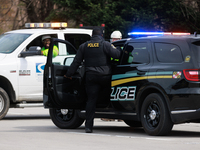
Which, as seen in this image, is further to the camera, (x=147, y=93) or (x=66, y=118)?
(x=66, y=118)

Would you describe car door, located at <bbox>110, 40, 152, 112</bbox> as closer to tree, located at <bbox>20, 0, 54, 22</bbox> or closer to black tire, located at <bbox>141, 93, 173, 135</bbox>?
black tire, located at <bbox>141, 93, 173, 135</bbox>

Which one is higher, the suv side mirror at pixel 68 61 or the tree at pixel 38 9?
the tree at pixel 38 9

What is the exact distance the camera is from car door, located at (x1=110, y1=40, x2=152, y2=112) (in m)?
8.63

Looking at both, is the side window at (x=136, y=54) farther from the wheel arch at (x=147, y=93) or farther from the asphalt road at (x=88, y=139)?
the asphalt road at (x=88, y=139)

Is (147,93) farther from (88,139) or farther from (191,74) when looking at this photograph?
(88,139)

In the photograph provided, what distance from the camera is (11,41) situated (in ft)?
40.4

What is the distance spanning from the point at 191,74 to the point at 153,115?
1.02m

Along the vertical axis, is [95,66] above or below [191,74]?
above

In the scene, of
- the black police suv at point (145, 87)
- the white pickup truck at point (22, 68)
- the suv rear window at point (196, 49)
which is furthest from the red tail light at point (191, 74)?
the white pickup truck at point (22, 68)

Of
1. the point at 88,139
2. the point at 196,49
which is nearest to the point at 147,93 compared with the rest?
the point at 196,49

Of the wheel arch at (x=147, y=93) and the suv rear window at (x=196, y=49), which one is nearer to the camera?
A: the suv rear window at (x=196, y=49)

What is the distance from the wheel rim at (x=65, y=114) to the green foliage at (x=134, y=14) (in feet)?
43.7

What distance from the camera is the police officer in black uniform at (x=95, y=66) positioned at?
354 inches

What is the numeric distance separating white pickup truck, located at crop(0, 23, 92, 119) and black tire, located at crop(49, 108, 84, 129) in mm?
1836
